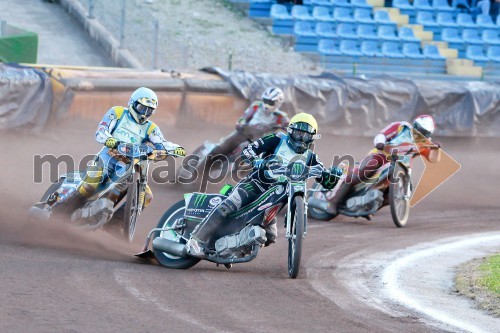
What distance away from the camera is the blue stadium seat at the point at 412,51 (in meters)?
30.9

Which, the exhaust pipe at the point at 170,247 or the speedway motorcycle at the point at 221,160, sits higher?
the speedway motorcycle at the point at 221,160

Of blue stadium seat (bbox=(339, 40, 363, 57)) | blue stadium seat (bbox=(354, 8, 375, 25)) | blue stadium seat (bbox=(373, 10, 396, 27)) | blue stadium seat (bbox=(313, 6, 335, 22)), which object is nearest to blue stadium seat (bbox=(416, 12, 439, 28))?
blue stadium seat (bbox=(373, 10, 396, 27))

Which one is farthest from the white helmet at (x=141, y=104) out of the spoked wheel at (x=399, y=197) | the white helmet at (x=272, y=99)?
the white helmet at (x=272, y=99)

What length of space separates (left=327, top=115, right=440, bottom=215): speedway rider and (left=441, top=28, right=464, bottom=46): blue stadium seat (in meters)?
17.9

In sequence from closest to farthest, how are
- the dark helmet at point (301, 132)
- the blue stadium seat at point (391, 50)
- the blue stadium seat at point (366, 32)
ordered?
1. the dark helmet at point (301, 132)
2. the blue stadium seat at point (391, 50)
3. the blue stadium seat at point (366, 32)

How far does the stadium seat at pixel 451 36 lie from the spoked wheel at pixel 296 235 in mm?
23695

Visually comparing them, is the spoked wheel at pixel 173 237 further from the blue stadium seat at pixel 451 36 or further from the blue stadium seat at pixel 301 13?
the blue stadium seat at pixel 451 36

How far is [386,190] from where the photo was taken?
15.6 meters

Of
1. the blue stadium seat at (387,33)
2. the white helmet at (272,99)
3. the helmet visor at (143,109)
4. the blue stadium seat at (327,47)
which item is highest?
the blue stadium seat at (387,33)

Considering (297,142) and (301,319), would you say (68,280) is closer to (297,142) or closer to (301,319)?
(301,319)

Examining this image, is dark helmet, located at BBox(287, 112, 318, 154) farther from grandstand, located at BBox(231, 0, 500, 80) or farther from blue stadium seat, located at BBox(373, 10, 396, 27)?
blue stadium seat, located at BBox(373, 10, 396, 27)

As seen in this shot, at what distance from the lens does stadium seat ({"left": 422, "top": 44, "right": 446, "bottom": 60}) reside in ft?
103

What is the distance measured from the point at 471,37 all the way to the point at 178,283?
25588 mm

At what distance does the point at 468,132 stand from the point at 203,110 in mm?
7002
